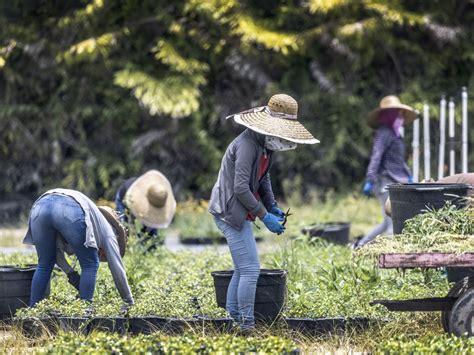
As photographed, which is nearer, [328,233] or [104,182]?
[328,233]

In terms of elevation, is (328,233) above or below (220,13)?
below

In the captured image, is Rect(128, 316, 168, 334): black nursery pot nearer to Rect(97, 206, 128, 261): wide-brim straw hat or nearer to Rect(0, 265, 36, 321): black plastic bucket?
Rect(97, 206, 128, 261): wide-brim straw hat

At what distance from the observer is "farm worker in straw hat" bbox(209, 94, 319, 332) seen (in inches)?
293

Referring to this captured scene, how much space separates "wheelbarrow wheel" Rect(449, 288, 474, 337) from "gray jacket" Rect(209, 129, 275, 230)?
4.98 ft

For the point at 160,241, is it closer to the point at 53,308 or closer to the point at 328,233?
the point at 328,233

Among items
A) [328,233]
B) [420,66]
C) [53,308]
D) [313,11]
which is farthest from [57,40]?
[53,308]

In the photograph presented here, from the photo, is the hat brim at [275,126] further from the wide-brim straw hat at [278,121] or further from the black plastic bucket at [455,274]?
the black plastic bucket at [455,274]

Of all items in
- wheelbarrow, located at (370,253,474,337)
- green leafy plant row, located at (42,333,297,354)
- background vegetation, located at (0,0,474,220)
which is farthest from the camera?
background vegetation, located at (0,0,474,220)

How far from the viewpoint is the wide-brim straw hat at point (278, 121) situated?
24.3 feet

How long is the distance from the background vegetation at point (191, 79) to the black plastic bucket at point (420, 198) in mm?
9827

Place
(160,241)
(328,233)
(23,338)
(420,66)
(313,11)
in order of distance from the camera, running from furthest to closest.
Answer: (420,66) < (313,11) < (328,233) < (160,241) < (23,338)

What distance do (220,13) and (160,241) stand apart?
7300 mm

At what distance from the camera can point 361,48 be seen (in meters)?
18.3

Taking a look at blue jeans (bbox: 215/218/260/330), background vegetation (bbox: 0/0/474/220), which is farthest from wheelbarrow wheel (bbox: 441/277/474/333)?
background vegetation (bbox: 0/0/474/220)
